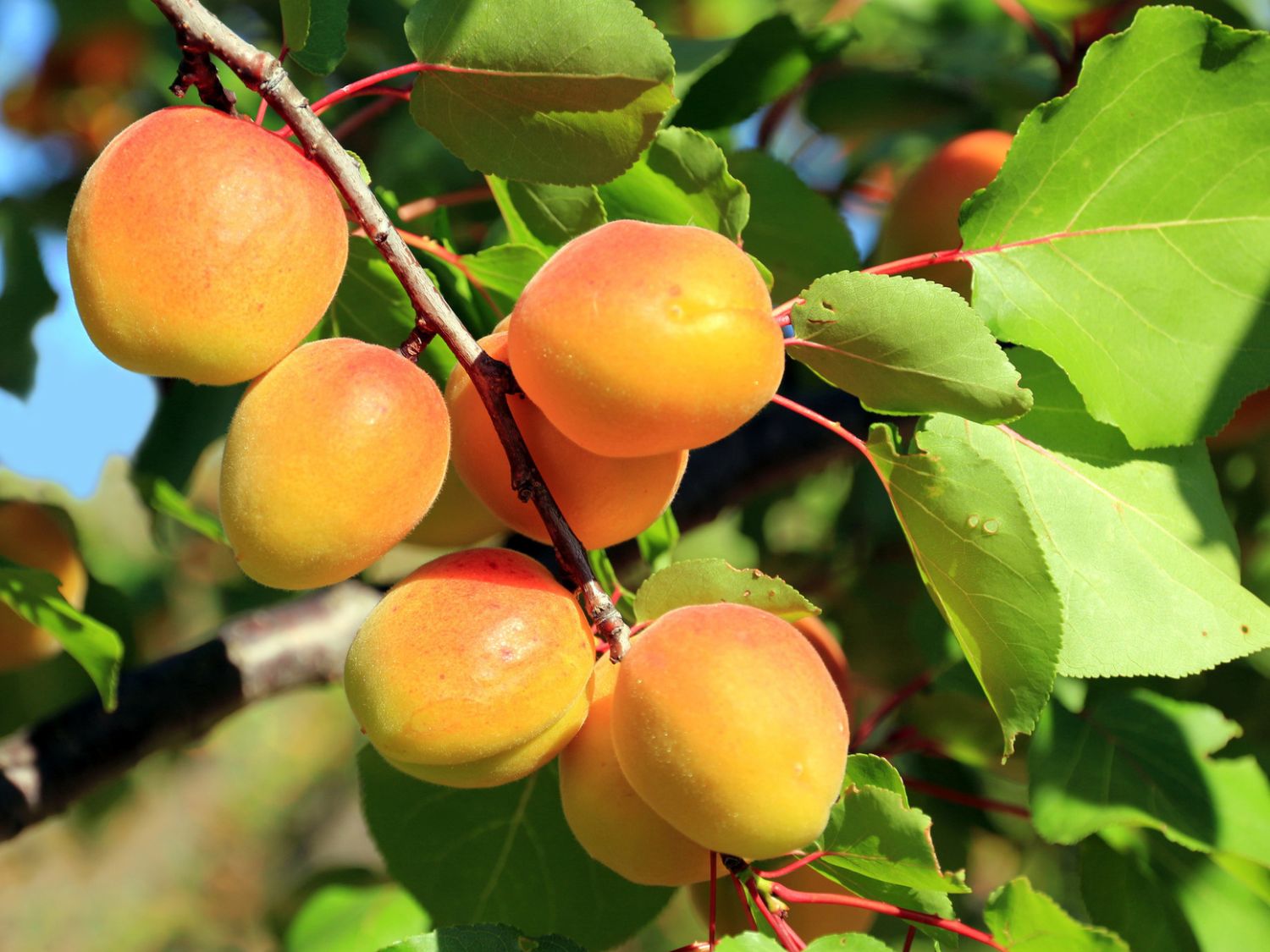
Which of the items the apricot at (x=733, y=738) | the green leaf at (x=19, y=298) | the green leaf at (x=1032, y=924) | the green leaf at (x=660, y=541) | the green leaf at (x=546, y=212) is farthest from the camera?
the green leaf at (x=19, y=298)

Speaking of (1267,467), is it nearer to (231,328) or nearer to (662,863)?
(662,863)

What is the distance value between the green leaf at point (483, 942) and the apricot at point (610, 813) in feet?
0.18

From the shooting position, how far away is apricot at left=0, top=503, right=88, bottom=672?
0.81m

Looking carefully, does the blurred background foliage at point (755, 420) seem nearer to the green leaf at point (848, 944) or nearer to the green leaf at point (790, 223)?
the green leaf at point (790, 223)

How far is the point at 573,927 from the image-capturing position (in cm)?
71

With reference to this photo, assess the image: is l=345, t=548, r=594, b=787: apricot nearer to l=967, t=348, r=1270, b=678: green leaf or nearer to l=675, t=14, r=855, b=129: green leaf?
l=967, t=348, r=1270, b=678: green leaf

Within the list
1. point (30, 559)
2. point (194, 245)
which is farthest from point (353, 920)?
point (194, 245)

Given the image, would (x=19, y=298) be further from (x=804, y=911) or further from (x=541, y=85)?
(x=804, y=911)

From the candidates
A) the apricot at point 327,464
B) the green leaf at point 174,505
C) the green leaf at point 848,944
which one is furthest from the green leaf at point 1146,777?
the green leaf at point 174,505

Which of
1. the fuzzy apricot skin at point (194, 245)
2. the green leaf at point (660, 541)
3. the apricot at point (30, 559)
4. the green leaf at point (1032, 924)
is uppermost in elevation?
the fuzzy apricot skin at point (194, 245)

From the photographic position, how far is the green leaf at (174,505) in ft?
2.60

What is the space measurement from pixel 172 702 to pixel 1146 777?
0.71m

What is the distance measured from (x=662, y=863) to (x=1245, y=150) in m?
0.48

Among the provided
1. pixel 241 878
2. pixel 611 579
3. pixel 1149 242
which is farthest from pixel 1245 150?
pixel 241 878
